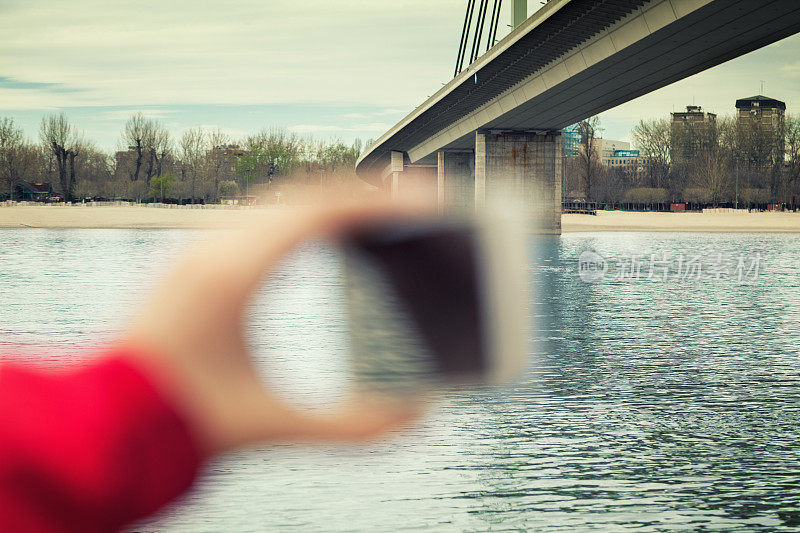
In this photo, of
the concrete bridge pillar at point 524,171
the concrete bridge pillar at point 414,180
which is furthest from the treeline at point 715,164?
the concrete bridge pillar at point 524,171

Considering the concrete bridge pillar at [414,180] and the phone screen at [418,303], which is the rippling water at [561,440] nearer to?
the phone screen at [418,303]

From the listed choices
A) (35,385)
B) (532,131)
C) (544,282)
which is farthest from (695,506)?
(532,131)

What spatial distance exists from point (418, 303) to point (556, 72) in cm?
2634

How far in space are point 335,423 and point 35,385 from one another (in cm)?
316

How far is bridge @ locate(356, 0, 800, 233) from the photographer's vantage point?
27641 millimetres

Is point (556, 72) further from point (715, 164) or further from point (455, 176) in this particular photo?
point (715, 164)

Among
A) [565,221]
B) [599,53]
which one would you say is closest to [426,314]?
[599,53]

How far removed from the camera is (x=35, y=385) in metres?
9.46

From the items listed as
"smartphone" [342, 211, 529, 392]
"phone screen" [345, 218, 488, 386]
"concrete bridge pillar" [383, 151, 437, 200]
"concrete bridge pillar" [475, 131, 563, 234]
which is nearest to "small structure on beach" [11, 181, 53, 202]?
"concrete bridge pillar" [383, 151, 437, 200]

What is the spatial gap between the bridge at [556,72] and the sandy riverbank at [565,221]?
12893 millimetres

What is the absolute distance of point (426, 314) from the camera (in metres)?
16.6

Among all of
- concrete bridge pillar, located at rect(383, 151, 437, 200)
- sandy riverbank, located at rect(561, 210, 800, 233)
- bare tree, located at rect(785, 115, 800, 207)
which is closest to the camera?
sandy riverbank, located at rect(561, 210, 800, 233)

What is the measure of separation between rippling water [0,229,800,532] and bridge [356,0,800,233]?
10358mm

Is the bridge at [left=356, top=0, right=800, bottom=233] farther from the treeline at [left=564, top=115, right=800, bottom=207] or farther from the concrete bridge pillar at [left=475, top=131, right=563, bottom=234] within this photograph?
the treeline at [left=564, top=115, right=800, bottom=207]
